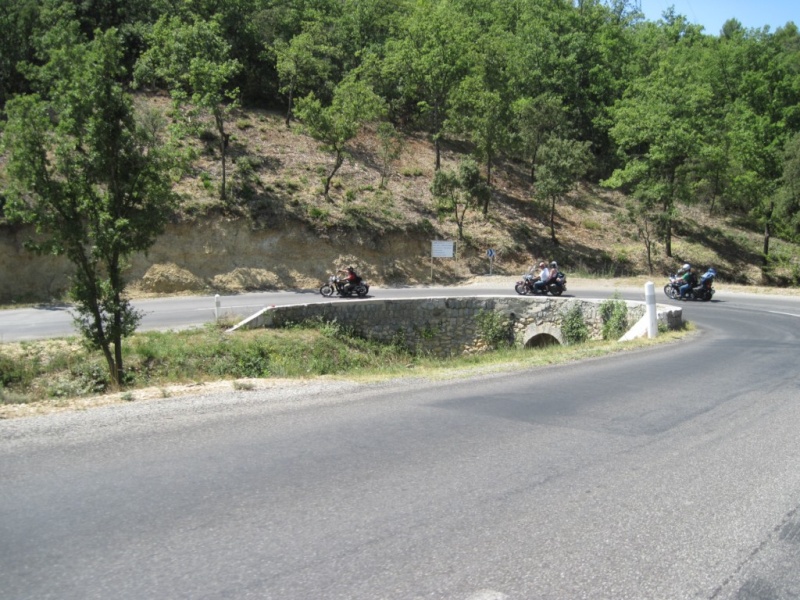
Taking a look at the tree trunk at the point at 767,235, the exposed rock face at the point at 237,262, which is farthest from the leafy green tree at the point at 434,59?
the tree trunk at the point at 767,235

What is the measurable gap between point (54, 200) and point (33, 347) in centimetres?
489

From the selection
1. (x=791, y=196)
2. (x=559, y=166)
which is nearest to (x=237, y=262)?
(x=559, y=166)

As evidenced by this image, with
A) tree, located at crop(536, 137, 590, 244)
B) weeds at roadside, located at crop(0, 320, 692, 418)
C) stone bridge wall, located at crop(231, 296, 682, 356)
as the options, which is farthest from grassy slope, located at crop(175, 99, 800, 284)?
weeds at roadside, located at crop(0, 320, 692, 418)

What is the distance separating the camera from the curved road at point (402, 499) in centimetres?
373

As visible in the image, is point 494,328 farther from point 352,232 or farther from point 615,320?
point 352,232

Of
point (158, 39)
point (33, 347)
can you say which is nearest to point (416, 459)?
point (33, 347)

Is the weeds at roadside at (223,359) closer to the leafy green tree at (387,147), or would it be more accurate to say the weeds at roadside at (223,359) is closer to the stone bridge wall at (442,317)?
the stone bridge wall at (442,317)

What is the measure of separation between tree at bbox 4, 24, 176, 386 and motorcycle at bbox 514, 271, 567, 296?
16.2 meters

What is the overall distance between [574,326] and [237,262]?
59.3 feet

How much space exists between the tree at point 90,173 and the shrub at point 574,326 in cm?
1250

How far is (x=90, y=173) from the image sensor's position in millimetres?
13633

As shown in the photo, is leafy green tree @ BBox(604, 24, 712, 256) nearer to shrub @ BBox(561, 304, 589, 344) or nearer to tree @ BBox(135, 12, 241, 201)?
shrub @ BBox(561, 304, 589, 344)

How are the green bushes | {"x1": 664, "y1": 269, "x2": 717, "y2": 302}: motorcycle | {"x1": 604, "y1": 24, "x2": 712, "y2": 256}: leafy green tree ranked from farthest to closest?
{"x1": 604, "y1": 24, "x2": 712, "y2": 256}: leafy green tree
{"x1": 664, "y1": 269, "x2": 717, "y2": 302}: motorcycle
the green bushes

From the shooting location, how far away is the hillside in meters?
31.4
